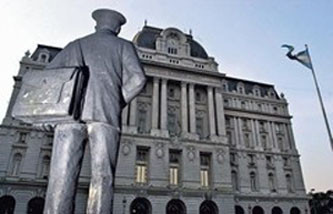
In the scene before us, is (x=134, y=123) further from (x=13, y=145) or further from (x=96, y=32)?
(x=96, y=32)

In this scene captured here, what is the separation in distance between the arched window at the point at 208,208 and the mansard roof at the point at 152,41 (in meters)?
19.0

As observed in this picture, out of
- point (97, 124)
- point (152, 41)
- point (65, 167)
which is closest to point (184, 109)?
point (152, 41)

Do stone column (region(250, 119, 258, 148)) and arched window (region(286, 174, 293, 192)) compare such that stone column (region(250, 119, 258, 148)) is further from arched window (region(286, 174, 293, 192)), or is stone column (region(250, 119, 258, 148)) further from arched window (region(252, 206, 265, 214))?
arched window (region(252, 206, 265, 214))

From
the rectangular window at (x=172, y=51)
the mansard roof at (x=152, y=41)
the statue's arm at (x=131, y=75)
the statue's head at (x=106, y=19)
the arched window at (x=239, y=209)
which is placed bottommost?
the statue's arm at (x=131, y=75)

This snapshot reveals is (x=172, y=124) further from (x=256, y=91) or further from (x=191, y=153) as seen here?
(x=256, y=91)

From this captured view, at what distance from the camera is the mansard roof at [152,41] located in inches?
1443

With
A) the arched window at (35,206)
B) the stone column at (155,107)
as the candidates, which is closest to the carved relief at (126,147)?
the stone column at (155,107)

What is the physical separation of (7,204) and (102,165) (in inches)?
1108

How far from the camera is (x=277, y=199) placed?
3516 cm

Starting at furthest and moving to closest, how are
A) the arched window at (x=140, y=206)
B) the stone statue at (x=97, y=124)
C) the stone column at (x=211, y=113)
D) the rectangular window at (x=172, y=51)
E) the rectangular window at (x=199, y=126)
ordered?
1. the rectangular window at (x=172, y=51)
2. the rectangular window at (x=199, y=126)
3. the stone column at (x=211, y=113)
4. the arched window at (x=140, y=206)
5. the stone statue at (x=97, y=124)

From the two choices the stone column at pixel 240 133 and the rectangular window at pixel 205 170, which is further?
the stone column at pixel 240 133

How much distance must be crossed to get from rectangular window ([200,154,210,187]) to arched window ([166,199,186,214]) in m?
3.23

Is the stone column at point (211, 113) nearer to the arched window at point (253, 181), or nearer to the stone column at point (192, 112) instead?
the stone column at point (192, 112)

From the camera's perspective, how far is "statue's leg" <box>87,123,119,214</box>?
3953 millimetres
